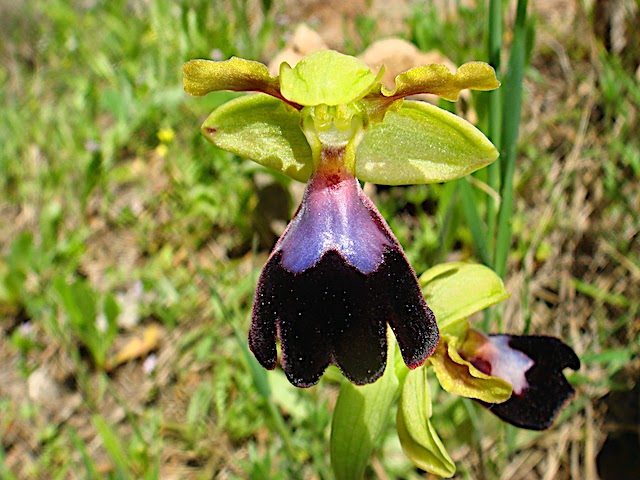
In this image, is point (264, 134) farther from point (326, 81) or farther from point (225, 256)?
point (225, 256)

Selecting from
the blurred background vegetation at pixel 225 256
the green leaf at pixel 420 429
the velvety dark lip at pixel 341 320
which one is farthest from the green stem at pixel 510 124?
the velvety dark lip at pixel 341 320

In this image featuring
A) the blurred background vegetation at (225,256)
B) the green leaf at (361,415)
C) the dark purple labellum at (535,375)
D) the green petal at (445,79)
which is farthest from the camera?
the blurred background vegetation at (225,256)

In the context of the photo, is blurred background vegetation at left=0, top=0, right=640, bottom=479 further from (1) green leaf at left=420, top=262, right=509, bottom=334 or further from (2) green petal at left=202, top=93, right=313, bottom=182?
(2) green petal at left=202, top=93, right=313, bottom=182

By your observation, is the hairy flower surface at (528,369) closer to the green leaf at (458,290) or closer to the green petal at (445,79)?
the green leaf at (458,290)

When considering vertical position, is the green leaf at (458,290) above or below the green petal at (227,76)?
below

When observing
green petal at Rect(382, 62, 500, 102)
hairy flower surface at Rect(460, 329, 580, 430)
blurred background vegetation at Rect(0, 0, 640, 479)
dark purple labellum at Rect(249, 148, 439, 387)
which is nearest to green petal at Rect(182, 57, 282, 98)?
green petal at Rect(382, 62, 500, 102)
